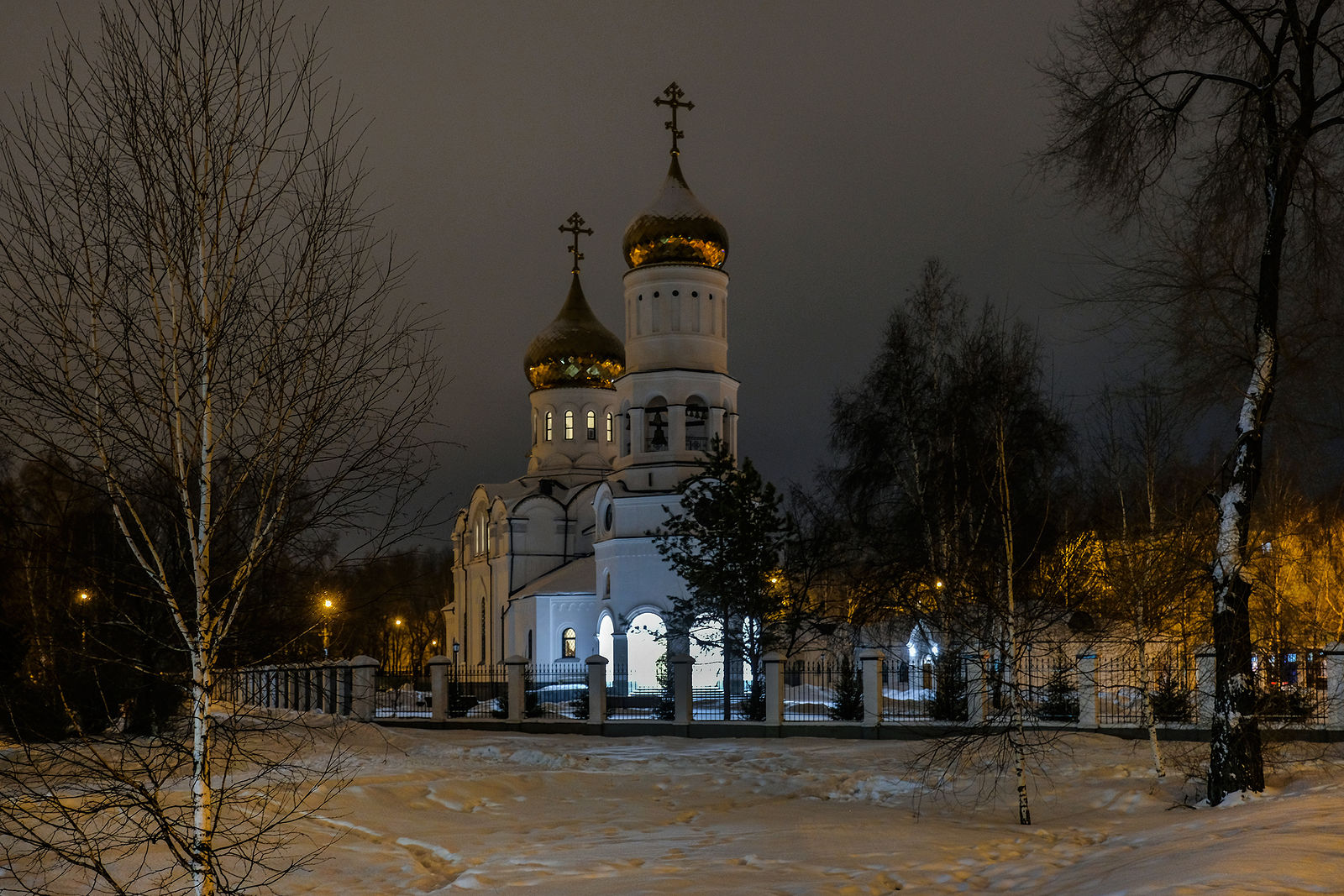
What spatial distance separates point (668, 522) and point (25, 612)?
1469 centimetres

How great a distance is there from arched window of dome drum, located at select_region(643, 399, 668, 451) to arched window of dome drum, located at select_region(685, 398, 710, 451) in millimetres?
646

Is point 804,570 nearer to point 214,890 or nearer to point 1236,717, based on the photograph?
point 1236,717

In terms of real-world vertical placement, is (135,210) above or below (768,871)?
above

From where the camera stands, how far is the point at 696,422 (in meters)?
35.7

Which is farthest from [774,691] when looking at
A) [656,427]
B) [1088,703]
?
[656,427]

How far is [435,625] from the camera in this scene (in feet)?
231

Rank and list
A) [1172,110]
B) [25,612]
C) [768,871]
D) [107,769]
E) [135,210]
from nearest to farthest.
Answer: [107,769], [135,210], [768,871], [1172,110], [25,612]

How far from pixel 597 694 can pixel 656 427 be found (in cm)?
1576

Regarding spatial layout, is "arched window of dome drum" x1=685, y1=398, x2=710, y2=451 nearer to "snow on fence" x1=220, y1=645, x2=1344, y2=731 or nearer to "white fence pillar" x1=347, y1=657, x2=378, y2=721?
"snow on fence" x1=220, y1=645, x2=1344, y2=731

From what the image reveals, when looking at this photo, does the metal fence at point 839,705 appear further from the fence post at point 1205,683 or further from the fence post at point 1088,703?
the fence post at point 1205,683

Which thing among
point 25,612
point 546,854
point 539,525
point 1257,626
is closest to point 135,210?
point 546,854

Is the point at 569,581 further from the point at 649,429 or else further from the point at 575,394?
the point at 575,394

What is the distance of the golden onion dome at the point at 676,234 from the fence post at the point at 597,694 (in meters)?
16.5

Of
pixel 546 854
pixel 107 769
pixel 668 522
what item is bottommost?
pixel 546 854
